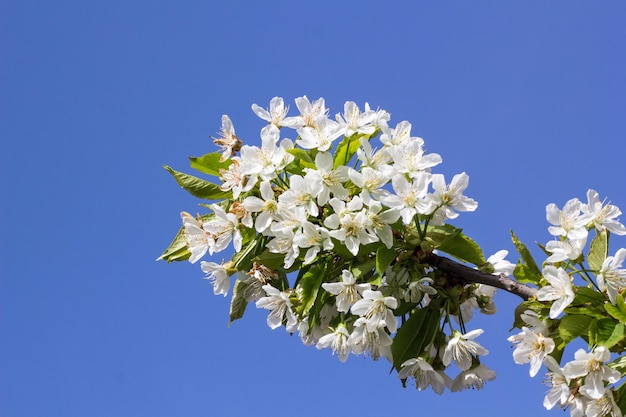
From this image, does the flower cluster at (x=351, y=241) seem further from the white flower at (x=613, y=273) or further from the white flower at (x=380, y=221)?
the white flower at (x=613, y=273)

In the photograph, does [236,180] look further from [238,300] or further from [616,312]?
[616,312]

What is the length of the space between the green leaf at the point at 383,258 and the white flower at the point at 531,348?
58 centimetres

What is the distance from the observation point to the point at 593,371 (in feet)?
9.15

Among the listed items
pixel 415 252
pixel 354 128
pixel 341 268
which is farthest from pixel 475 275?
pixel 354 128

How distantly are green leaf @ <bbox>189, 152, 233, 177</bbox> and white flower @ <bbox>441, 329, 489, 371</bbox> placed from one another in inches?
50.8

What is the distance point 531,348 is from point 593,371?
0.87 feet

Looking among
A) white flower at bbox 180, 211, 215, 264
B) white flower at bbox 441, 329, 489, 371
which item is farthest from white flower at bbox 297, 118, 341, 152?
white flower at bbox 441, 329, 489, 371

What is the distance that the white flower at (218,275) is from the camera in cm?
345

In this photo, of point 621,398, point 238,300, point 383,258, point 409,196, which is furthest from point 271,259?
point 621,398

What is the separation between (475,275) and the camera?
10.2 feet

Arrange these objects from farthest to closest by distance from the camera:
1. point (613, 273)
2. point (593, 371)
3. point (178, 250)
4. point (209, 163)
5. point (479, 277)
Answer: point (178, 250)
point (209, 163)
point (479, 277)
point (613, 273)
point (593, 371)

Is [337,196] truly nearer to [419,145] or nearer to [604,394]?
[419,145]

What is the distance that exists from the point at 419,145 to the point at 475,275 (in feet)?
1.93

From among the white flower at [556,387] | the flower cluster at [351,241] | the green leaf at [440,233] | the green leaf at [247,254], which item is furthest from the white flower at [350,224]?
the white flower at [556,387]
